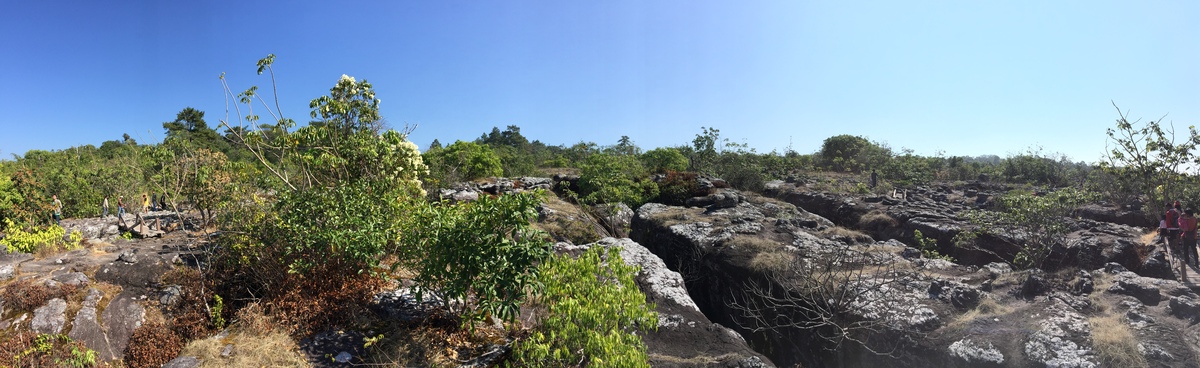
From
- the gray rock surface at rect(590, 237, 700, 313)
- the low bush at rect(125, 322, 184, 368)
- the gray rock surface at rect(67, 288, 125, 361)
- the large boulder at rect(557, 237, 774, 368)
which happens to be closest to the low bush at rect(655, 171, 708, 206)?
the gray rock surface at rect(590, 237, 700, 313)

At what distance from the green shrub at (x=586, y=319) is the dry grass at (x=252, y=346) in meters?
2.63

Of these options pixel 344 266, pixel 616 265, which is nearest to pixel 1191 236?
pixel 616 265

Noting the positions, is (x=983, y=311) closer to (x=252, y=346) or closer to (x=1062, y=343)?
(x=1062, y=343)

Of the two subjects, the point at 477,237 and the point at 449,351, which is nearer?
the point at 477,237

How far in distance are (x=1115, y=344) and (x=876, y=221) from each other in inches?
457

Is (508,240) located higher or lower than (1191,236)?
higher

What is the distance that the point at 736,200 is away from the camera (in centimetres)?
1912

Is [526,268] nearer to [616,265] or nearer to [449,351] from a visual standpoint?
[616,265]

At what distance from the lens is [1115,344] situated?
22.5ft

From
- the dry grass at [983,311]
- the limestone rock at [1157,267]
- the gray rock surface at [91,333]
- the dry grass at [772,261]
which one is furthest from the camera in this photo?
the dry grass at [772,261]

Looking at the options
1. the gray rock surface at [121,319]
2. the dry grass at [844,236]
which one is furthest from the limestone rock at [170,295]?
the dry grass at [844,236]

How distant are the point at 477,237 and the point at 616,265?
1.40 meters

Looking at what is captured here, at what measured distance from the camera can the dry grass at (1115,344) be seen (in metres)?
6.59

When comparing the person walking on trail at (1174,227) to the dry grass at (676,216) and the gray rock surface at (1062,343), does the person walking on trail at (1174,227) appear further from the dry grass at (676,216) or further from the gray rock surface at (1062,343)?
the dry grass at (676,216)
